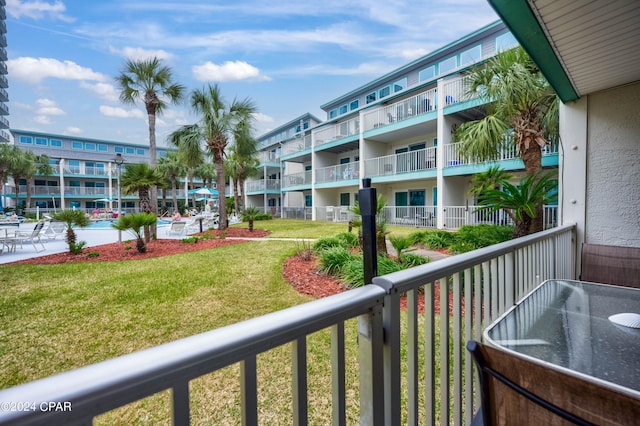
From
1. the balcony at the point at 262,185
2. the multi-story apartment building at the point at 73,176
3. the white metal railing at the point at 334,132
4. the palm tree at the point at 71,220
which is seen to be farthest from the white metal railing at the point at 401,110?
the multi-story apartment building at the point at 73,176

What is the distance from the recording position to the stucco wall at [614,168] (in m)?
3.92

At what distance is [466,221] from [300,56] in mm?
13459

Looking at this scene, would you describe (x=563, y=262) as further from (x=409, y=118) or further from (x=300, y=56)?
(x=300, y=56)

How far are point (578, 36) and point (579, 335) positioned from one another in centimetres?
267

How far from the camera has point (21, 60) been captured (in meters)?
23.0

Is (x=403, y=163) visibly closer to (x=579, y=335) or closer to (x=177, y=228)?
(x=177, y=228)

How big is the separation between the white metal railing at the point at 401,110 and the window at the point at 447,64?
15.2 feet

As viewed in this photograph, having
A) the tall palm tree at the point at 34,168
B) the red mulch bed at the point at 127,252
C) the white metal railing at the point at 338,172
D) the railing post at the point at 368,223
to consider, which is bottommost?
the red mulch bed at the point at 127,252

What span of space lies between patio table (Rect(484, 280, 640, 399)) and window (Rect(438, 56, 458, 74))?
60.5 ft

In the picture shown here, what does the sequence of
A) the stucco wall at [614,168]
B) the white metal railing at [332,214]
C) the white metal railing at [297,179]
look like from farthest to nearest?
the white metal railing at [297,179] < the white metal railing at [332,214] < the stucco wall at [614,168]

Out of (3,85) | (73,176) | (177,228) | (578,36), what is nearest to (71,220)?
(177,228)

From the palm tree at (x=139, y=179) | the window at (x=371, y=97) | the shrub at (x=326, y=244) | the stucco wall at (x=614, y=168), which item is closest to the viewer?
the stucco wall at (x=614, y=168)

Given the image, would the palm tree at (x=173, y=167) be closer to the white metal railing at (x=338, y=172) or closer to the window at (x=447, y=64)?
the white metal railing at (x=338, y=172)

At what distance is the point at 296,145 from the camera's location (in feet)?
85.0
